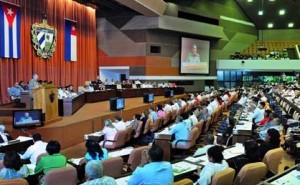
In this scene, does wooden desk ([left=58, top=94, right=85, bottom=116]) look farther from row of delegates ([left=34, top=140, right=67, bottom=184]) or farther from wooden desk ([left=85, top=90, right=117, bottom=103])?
row of delegates ([left=34, top=140, right=67, bottom=184])

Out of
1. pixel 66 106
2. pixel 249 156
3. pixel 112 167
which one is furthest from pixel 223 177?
pixel 66 106

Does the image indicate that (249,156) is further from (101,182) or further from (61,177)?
(61,177)

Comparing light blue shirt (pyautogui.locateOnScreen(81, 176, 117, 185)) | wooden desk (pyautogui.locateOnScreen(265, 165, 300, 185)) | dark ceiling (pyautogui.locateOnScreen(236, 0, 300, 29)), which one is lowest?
wooden desk (pyautogui.locateOnScreen(265, 165, 300, 185))

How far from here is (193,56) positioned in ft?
96.1

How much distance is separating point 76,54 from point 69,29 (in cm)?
166

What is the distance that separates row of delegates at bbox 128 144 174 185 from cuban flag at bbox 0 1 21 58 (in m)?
13.0

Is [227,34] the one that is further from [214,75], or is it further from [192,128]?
[192,128]

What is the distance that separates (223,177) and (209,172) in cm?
27

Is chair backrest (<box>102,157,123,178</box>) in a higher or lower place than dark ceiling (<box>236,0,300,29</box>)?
lower

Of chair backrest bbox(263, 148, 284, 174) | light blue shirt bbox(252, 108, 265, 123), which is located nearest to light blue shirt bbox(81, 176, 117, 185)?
chair backrest bbox(263, 148, 284, 174)

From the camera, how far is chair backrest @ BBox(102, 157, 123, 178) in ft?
17.0

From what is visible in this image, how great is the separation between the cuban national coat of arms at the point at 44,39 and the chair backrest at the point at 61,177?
14.3 meters

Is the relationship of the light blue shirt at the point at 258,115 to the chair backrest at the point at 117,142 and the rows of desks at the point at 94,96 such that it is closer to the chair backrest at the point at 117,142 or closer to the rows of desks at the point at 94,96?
the chair backrest at the point at 117,142

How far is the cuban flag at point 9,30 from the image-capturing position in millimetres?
15648
